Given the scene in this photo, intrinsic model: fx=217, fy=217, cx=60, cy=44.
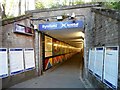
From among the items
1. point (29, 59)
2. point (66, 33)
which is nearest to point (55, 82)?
point (29, 59)

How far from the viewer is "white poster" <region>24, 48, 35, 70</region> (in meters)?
11.4

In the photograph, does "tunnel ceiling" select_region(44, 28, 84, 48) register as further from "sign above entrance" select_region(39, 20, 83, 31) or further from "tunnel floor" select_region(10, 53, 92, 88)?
"tunnel floor" select_region(10, 53, 92, 88)

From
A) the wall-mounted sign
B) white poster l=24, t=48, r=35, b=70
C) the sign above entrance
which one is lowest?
white poster l=24, t=48, r=35, b=70

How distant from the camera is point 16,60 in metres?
10.1

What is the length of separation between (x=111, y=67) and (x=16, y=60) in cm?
550

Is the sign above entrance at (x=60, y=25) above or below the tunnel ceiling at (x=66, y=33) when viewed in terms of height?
above

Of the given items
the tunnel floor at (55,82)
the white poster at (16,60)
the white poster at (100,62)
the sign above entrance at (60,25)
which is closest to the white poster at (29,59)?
the white poster at (16,60)

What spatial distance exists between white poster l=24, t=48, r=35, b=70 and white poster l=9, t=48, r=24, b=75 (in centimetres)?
62

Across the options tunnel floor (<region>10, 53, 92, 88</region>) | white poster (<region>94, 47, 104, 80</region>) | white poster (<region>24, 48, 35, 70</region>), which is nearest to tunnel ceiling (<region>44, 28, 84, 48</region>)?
white poster (<region>24, 48, 35, 70</region>)

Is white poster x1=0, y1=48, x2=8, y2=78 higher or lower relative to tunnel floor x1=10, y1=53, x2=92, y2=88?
higher

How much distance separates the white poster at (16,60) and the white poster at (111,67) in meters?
4.61

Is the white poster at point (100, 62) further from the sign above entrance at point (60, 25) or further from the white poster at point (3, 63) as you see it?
the sign above entrance at point (60, 25)

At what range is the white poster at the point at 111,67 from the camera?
5.39 meters

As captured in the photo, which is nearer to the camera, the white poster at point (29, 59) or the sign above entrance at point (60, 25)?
the white poster at point (29, 59)
